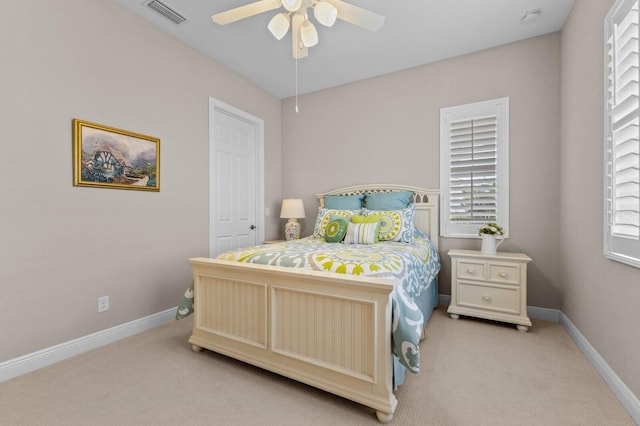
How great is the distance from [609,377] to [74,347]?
11.6ft

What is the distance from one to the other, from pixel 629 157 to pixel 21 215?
11.9 ft

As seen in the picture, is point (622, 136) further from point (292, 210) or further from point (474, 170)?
→ point (292, 210)

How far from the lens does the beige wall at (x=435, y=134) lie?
289 cm

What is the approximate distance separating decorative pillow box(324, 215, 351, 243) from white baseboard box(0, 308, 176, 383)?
1.73 metres

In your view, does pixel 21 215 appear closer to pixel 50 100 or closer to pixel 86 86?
pixel 50 100

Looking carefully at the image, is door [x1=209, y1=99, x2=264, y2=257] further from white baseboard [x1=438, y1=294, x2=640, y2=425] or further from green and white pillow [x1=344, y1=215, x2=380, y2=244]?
white baseboard [x1=438, y1=294, x2=640, y2=425]

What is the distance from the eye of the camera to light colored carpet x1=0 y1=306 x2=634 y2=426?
1.50m

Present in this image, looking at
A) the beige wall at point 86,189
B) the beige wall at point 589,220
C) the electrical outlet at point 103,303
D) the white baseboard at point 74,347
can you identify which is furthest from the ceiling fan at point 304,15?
the white baseboard at point 74,347

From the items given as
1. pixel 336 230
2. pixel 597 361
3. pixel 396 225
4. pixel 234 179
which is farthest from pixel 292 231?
pixel 597 361

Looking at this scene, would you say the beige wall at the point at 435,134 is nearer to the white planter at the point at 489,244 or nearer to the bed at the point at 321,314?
the white planter at the point at 489,244

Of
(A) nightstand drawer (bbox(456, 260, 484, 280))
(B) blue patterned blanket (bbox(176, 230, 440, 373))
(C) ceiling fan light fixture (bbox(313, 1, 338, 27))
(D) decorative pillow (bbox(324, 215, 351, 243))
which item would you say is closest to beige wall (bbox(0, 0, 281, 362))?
(B) blue patterned blanket (bbox(176, 230, 440, 373))

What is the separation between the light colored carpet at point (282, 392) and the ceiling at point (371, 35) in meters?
2.76

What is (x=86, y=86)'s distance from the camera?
2.26 meters

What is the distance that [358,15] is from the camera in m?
1.91
